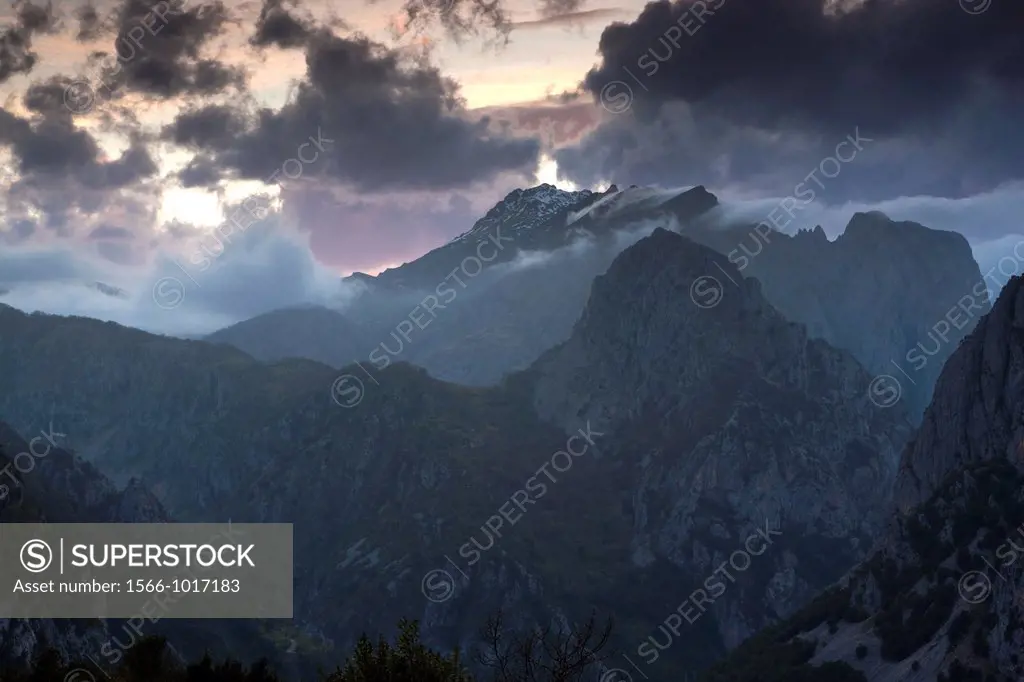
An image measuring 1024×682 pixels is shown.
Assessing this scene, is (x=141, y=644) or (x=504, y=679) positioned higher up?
(x=141, y=644)

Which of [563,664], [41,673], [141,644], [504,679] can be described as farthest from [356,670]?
[41,673]

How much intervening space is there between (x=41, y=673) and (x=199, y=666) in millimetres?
26585

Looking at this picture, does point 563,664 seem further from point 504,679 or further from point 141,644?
point 141,644

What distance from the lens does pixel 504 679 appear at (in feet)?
265

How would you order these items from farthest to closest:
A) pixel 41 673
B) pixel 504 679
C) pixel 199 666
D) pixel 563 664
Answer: pixel 41 673 < pixel 199 666 < pixel 504 679 < pixel 563 664

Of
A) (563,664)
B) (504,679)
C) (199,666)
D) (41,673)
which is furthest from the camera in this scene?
(41,673)

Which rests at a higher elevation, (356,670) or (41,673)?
(41,673)

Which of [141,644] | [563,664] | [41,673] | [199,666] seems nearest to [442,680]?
[563,664]

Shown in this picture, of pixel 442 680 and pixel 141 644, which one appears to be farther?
pixel 141 644

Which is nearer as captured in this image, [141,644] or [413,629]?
[413,629]

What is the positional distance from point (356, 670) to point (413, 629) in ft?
17.9

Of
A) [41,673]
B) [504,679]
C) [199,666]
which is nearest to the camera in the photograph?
[504,679]

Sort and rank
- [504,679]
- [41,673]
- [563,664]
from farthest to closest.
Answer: [41,673], [504,679], [563,664]

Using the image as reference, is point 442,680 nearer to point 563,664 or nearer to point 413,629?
point 413,629
